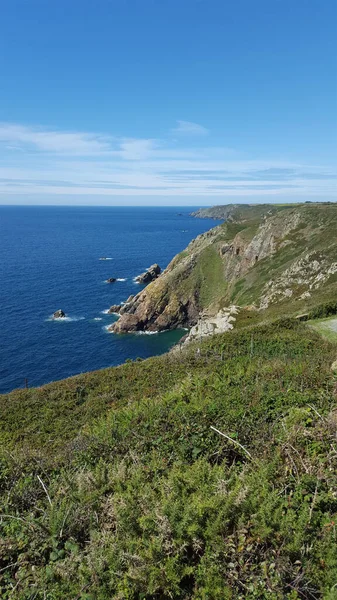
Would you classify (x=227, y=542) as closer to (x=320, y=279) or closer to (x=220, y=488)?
(x=220, y=488)

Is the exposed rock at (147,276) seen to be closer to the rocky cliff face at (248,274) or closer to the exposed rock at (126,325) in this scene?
the rocky cliff face at (248,274)

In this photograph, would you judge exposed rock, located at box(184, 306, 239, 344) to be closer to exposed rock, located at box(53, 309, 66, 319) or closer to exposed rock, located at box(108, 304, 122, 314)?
exposed rock, located at box(108, 304, 122, 314)

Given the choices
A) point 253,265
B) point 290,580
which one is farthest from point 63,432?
point 253,265

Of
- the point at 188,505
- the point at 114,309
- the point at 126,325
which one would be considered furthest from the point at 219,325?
the point at 188,505

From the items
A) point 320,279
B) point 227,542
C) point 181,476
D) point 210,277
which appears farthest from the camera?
point 210,277

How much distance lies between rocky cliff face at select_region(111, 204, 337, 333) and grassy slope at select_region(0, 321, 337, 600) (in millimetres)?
46919

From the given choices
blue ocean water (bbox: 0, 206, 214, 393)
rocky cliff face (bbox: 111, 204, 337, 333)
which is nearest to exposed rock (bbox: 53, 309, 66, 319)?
blue ocean water (bbox: 0, 206, 214, 393)

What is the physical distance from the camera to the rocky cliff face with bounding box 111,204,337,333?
57.9 m

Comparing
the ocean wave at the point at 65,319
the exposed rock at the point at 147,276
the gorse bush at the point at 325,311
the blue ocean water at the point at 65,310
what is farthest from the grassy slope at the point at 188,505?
the exposed rock at the point at 147,276

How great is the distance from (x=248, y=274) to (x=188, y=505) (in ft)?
237

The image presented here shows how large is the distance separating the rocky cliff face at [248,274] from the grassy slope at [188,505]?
46.9 metres

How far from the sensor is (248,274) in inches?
2955

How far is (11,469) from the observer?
7.54 metres

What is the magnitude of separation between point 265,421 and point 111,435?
400cm
